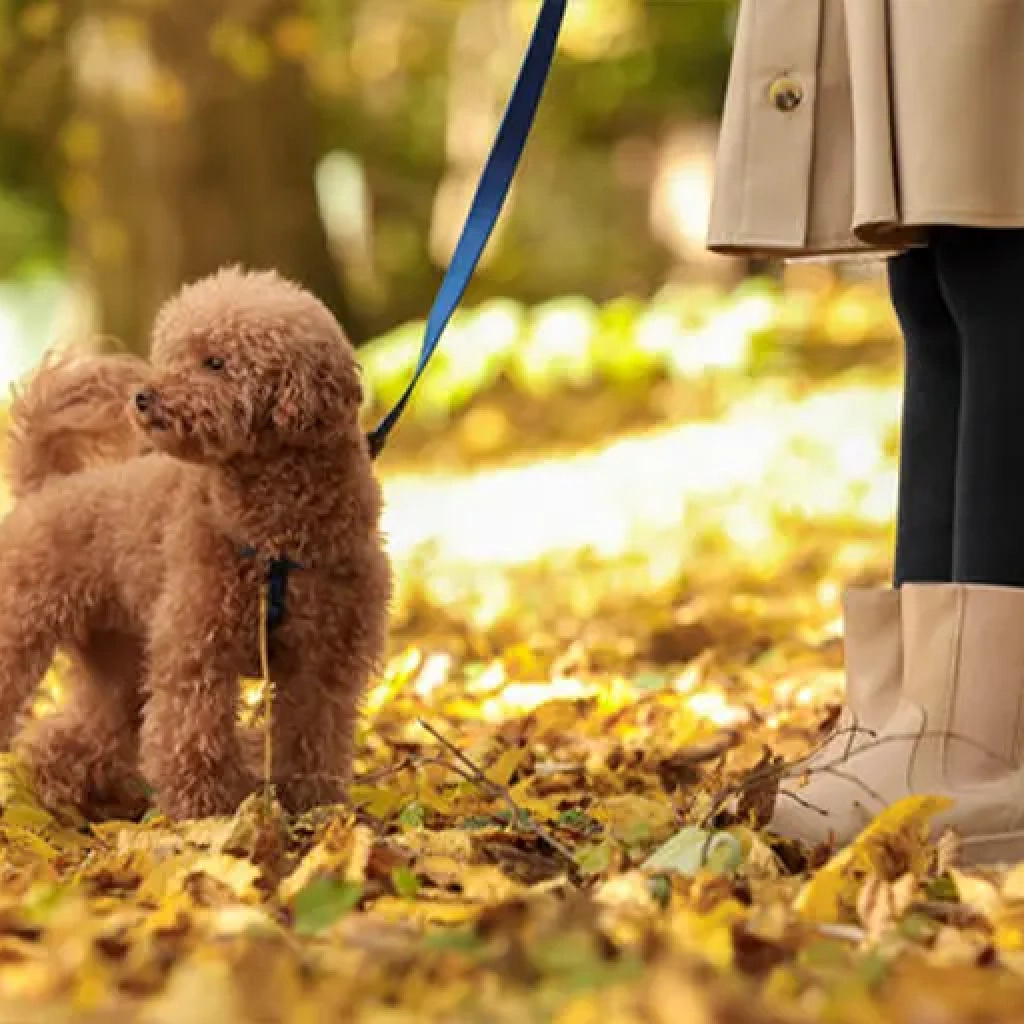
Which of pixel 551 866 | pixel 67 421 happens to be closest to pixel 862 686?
pixel 551 866

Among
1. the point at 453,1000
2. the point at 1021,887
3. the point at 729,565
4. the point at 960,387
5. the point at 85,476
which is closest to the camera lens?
the point at 453,1000

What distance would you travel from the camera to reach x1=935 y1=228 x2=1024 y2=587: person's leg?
2752 mm

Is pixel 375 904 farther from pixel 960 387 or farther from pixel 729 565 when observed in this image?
pixel 729 565

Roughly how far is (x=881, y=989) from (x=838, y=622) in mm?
3817

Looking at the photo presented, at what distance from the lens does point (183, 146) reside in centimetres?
917

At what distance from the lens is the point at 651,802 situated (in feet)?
9.95

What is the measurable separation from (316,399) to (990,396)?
3.30 feet

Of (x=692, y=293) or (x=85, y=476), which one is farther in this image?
(x=692, y=293)

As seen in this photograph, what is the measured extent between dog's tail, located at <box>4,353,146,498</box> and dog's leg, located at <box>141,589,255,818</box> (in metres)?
0.57

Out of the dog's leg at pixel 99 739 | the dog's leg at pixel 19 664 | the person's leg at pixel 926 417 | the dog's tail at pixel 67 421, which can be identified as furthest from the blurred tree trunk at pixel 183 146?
the person's leg at pixel 926 417

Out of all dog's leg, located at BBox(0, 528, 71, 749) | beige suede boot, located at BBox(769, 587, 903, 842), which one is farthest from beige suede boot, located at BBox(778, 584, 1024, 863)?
A: dog's leg, located at BBox(0, 528, 71, 749)

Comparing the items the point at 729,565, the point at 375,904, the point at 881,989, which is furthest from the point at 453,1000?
the point at 729,565

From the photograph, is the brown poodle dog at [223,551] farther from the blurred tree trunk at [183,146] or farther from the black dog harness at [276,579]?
the blurred tree trunk at [183,146]

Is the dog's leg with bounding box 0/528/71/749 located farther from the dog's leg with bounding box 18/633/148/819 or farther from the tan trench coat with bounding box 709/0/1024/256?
the tan trench coat with bounding box 709/0/1024/256
